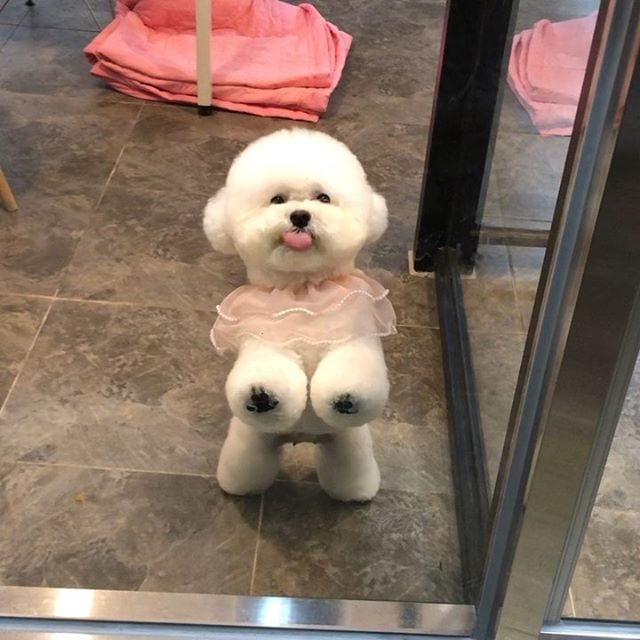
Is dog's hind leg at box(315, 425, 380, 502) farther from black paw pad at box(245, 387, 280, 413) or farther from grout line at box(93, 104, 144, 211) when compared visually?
grout line at box(93, 104, 144, 211)

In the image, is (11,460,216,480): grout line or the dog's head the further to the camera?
(11,460,216,480): grout line

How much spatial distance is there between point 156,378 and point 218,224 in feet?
1.43

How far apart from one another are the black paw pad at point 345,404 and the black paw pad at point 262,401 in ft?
0.22

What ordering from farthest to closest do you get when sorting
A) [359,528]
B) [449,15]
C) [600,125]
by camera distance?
[449,15], [359,528], [600,125]

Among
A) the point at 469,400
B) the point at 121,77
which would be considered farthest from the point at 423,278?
the point at 121,77

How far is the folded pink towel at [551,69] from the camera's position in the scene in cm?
82

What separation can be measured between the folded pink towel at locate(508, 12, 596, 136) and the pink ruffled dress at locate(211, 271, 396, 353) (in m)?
0.28

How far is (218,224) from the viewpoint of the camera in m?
1.17

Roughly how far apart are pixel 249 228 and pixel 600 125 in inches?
18.2

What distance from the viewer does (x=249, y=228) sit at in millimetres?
1097

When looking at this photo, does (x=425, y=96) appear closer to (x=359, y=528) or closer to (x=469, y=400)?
(x=469, y=400)

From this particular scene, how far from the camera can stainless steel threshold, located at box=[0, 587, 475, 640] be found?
3.84ft

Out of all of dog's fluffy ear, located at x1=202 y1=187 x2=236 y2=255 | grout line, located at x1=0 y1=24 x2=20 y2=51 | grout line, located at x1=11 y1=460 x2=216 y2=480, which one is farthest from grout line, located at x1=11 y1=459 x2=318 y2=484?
grout line, located at x1=0 y1=24 x2=20 y2=51

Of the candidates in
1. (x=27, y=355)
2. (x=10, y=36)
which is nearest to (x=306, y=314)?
(x=27, y=355)
